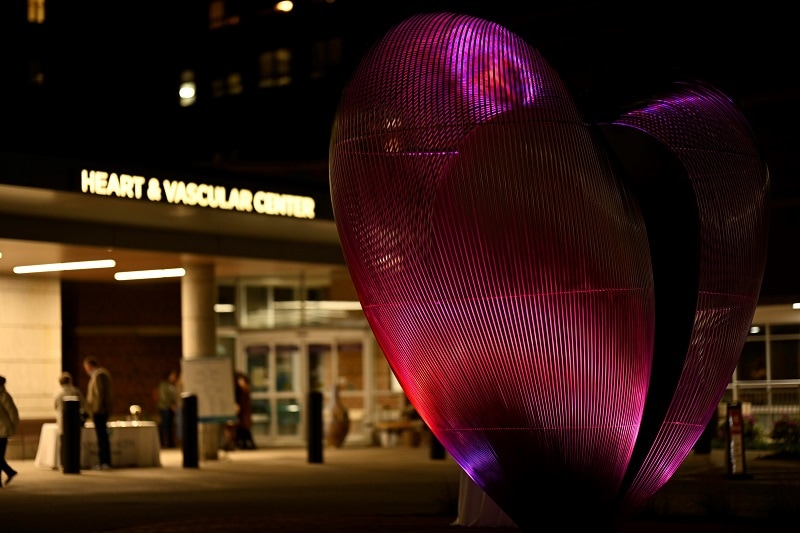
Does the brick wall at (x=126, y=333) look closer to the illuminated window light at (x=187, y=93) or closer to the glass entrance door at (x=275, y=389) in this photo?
the glass entrance door at (x=275, y=389)

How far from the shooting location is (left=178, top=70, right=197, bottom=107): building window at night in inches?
2776

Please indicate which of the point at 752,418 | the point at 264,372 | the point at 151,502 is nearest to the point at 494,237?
the point at 151,502

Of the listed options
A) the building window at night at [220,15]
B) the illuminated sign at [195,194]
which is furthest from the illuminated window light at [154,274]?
the building window at night at [220,15]

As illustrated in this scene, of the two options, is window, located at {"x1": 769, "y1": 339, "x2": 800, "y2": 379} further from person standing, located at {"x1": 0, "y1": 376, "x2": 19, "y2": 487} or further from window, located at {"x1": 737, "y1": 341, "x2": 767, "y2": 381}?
person standing, located at {"x1": 0, "y1": 376, "x2": 19, "y2": 487}

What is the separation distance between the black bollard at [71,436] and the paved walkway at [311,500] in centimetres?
27

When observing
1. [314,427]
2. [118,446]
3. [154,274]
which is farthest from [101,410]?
[154,274]

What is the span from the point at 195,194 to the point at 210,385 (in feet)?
16.1

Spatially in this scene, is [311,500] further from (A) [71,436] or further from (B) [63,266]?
Result: (B) [63,266]

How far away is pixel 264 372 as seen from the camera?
117ft

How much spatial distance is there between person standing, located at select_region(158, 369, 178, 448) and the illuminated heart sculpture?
854 inches

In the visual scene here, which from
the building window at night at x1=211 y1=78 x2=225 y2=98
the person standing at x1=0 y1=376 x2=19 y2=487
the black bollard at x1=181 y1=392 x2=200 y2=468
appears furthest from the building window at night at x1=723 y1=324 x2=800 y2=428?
the building window at night at x1=211 y1=78 x2=225 y2=98

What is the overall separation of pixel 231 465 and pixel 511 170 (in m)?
16.5

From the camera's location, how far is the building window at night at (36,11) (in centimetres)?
6188

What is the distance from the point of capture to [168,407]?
109 feet
